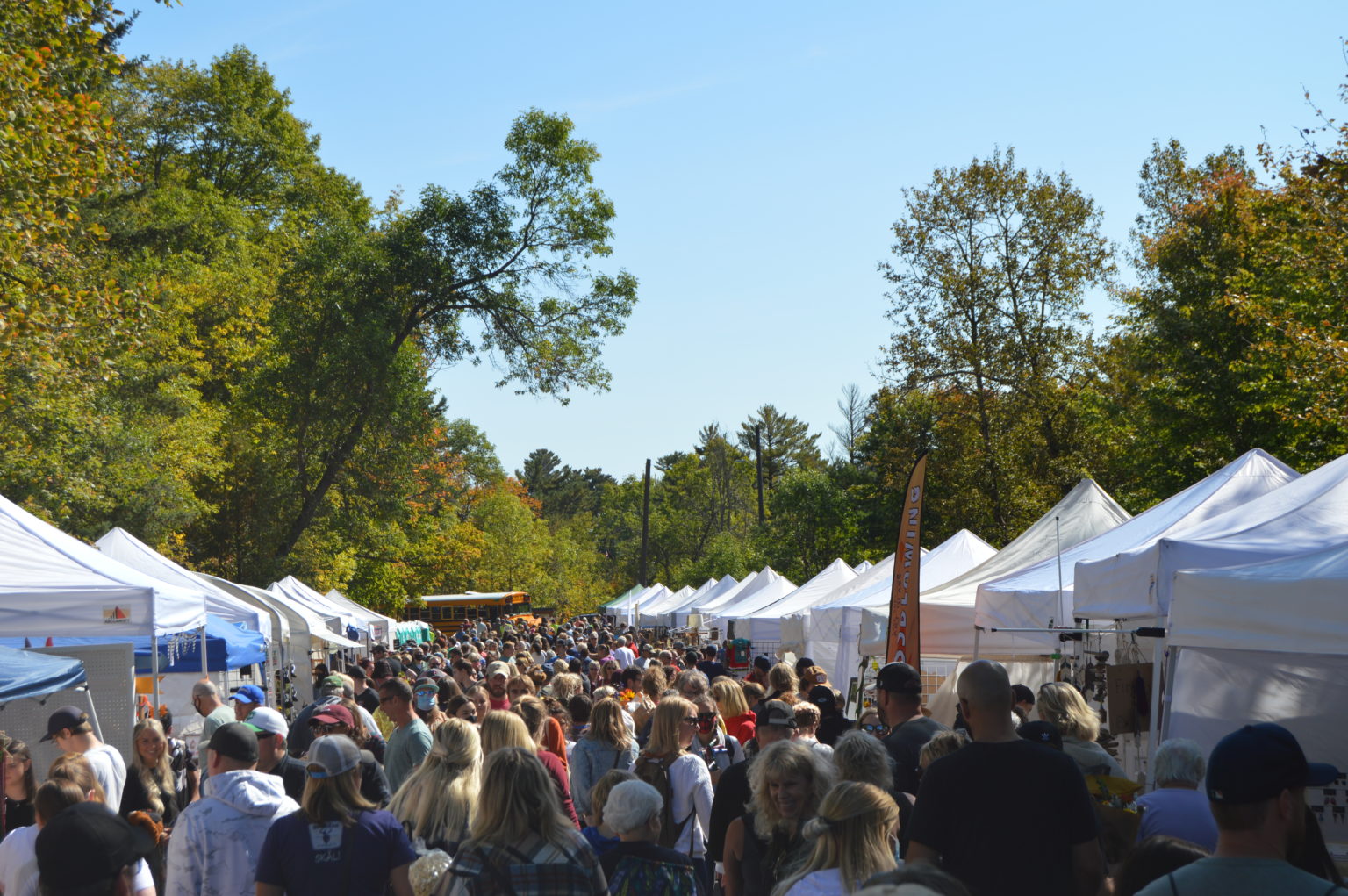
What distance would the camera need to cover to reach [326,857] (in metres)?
4.41

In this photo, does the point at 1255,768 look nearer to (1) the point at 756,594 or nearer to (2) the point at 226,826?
(2) the point at 226,826

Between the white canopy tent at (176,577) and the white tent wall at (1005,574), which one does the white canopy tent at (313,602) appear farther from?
the white tent wall at (1005,574)

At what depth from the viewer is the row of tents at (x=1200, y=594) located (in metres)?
6.37

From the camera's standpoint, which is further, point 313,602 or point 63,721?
point 313,602

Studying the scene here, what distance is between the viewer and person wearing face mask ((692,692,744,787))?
26.2ft

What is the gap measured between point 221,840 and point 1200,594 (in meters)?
5.16

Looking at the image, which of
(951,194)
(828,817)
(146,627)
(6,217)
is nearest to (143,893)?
(828,817)

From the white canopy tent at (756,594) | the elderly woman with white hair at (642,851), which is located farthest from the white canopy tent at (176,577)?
the white canopy tent at (756,594)

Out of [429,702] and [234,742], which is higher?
[234,742]

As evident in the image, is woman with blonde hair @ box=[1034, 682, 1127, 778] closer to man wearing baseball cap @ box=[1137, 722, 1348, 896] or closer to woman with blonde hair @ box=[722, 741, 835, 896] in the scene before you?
woman with blonde hair @ box=[722, 741, 835, 896]

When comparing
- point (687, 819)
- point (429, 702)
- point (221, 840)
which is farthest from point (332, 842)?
point (429, 702)

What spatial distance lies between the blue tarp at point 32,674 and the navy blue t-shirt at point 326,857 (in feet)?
11.9

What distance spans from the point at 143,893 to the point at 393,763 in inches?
120

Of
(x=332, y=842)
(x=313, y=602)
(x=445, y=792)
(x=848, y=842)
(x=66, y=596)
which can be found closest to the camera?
(x=848, y=842)
